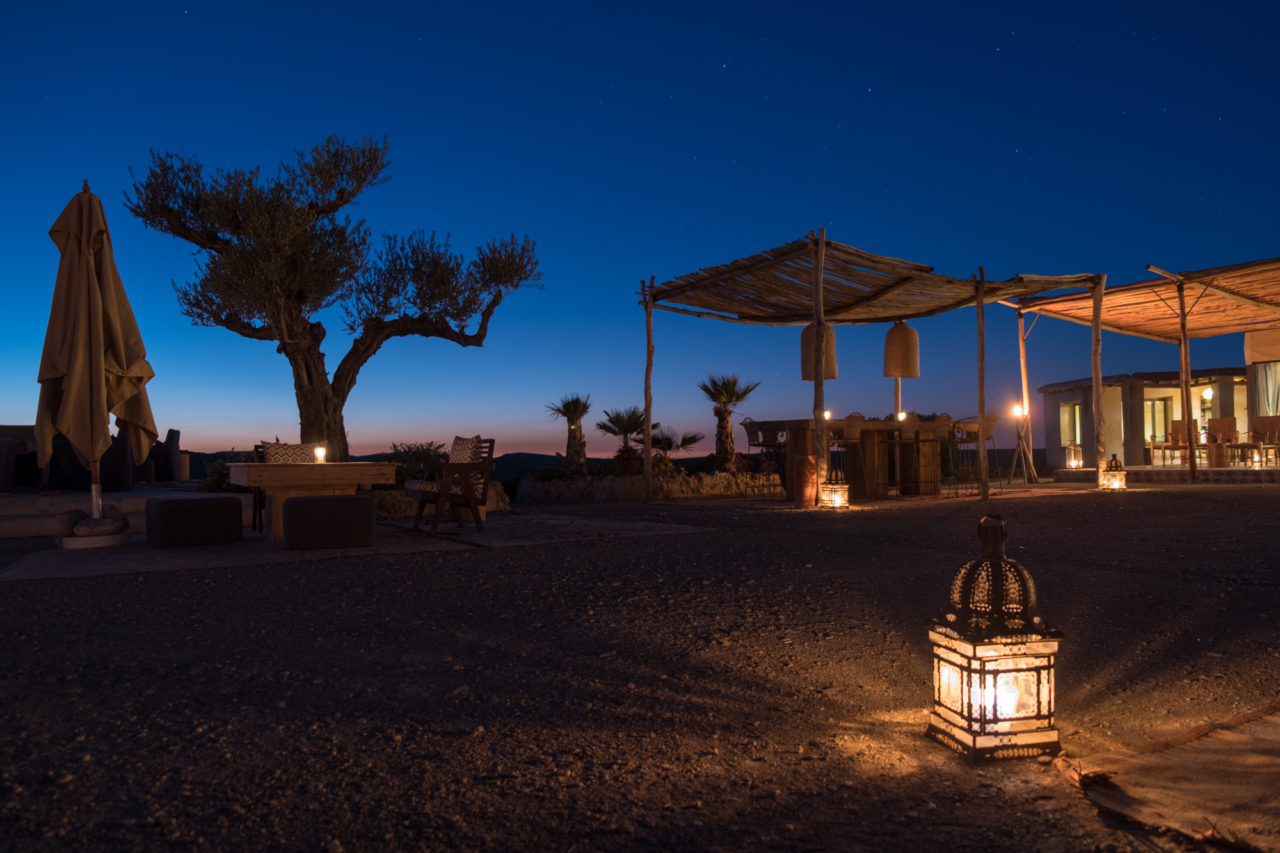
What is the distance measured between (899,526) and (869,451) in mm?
4004

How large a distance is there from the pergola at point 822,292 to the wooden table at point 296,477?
525cm

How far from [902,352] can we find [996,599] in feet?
30.6

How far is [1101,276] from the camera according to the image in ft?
39.3

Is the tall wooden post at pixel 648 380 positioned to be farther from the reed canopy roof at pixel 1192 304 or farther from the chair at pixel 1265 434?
the chair at pixel 1265 434

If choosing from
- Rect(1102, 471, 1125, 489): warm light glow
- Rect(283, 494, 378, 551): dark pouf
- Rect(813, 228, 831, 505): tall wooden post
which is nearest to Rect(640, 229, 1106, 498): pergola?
Rect(813, 228, 831, 505): tall wooden post

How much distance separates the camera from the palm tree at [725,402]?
15016 mm

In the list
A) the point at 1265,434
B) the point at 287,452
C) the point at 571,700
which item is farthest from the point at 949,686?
the point at 1265,434

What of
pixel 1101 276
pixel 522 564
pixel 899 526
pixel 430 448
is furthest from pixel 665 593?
pixel 1101 276

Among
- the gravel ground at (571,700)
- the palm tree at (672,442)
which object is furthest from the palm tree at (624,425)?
the gravel ground at (571,700)

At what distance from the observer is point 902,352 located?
1114 cm

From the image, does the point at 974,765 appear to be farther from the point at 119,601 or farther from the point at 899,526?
the point at 899,526

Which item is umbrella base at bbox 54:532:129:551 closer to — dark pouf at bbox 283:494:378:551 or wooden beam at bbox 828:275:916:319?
dark pouf at bbox 283:494:378:551

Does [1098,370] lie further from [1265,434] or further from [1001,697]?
[1001,697]

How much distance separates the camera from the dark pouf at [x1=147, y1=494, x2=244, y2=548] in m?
6.42
